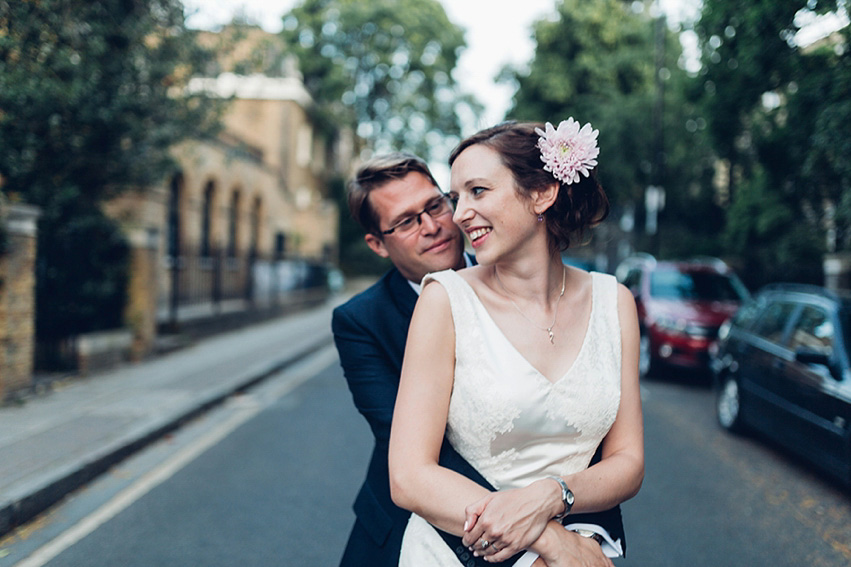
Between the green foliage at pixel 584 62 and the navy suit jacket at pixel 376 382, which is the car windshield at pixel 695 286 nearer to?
the navy suit jacket at pixel 376 382

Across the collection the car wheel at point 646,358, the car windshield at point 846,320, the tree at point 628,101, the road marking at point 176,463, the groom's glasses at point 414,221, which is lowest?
the road marking at point 176,463

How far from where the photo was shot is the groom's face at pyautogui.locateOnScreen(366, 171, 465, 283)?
2.27 metres

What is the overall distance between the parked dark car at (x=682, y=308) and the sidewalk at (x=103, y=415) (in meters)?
5.85

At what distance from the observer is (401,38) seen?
117ft

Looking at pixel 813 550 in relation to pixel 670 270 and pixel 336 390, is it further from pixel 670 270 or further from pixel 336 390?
pixel 670 270

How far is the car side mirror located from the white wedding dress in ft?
15.1

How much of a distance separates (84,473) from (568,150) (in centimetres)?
510

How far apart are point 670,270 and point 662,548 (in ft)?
27.9

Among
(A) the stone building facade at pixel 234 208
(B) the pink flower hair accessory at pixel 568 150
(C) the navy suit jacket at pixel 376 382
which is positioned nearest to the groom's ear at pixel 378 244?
(C) the navy suit jacket at pixel 376 382

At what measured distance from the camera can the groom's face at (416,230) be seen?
227cm

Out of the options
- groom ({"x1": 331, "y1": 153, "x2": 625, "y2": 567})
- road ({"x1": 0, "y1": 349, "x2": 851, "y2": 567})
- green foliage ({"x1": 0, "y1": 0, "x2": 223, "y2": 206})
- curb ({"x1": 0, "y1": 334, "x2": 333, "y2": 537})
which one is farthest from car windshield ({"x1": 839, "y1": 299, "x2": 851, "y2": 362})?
green foliage ({"x1": 0, "y1": 0, "x2": 223, "y2": 206})

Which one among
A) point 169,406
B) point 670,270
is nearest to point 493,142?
point 169,406

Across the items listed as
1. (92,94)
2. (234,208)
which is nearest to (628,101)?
(234,208)

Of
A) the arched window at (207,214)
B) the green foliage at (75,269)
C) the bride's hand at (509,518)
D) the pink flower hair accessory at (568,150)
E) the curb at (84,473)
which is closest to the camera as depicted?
the bride's hand at (509,518)
